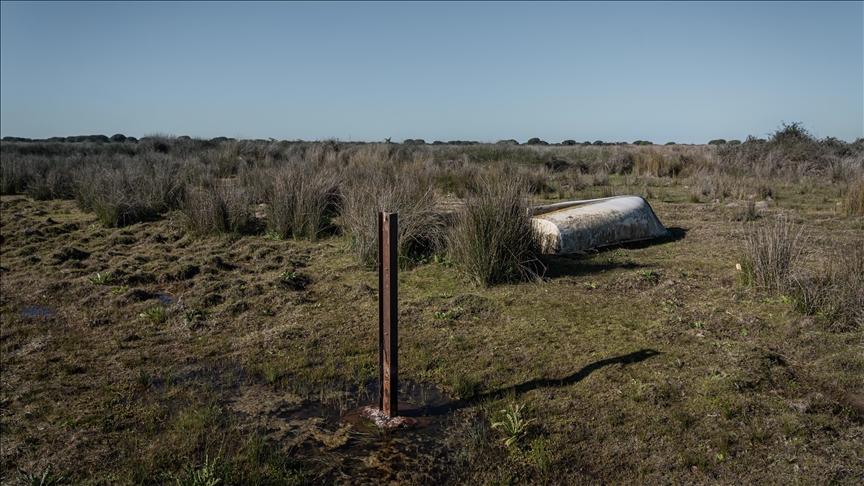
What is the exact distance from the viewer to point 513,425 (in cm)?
332

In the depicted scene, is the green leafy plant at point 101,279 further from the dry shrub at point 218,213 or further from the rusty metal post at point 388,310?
the rusty metal post at point 388,310

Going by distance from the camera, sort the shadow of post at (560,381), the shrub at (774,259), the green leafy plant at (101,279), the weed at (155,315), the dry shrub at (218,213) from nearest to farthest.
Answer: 1. the shadow of post at (560,381)
2. the shrub at (774,259)
3. the weed at (155,315)
4. the green leafy plant at (101,279)
5. the dry shrub at (218,213)

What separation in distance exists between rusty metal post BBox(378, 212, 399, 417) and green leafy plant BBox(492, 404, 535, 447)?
634 mm

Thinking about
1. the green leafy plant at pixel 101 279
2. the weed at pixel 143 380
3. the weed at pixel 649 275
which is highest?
the weed at pixel 649 275

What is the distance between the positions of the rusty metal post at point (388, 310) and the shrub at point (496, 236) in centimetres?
268

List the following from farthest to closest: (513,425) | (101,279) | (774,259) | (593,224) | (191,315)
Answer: (593,224), (101,279), (191,315), (774,259), (513,425)

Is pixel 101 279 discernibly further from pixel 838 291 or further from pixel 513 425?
pixel 838 291

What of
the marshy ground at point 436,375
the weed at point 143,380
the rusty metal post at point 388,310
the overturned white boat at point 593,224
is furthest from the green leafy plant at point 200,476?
the overturned white boat at point 593,224

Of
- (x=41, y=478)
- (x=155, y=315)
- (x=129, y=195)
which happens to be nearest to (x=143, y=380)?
(x=41, y=478)

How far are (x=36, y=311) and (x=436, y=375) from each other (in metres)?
4.32

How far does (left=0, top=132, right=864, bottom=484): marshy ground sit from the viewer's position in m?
3.09

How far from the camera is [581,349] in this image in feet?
14.7

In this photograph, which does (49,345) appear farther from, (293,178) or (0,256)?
(293,178)

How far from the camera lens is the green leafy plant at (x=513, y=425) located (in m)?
3.26
